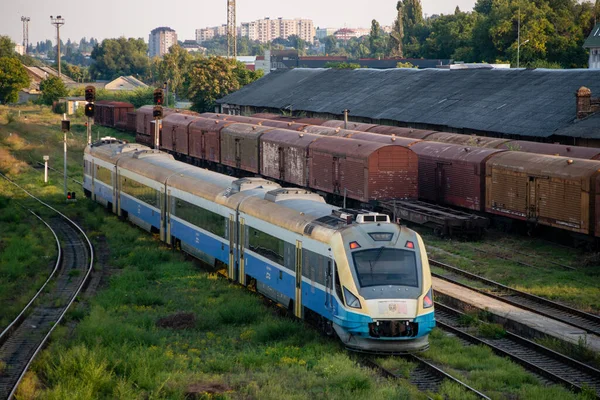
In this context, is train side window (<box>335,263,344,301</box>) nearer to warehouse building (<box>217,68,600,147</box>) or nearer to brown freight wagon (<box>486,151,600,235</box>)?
brown freight wagon (<box>486,151,600,235</box>)

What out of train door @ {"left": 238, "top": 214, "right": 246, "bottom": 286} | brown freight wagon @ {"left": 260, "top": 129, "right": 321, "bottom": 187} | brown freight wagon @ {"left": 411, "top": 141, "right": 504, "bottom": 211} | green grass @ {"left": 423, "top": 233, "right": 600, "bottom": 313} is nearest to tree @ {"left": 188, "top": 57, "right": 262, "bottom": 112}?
brown freight wagon @ {"left": 260, "top": 129, "right": 321, "bottom": 187}

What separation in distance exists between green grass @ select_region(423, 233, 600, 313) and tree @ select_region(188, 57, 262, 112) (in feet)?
210

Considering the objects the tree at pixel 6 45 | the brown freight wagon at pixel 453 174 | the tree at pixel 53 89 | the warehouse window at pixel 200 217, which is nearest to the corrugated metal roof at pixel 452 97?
the brown freight wagon at pixel 453 174

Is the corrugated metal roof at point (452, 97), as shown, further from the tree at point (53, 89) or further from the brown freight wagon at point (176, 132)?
the tree at point (53, 89)

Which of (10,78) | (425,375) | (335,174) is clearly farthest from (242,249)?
(10,78)

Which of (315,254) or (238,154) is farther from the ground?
(238,154)

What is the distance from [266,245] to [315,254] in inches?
114

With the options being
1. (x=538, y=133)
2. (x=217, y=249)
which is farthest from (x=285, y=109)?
(x=217, y=249)

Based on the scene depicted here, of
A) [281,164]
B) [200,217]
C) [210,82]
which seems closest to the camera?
[200,217]

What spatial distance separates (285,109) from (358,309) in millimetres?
55762

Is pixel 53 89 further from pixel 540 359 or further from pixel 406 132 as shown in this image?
pixel 540 359

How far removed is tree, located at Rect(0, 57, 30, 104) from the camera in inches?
4156

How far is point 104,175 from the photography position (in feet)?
125

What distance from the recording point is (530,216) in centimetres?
2998
